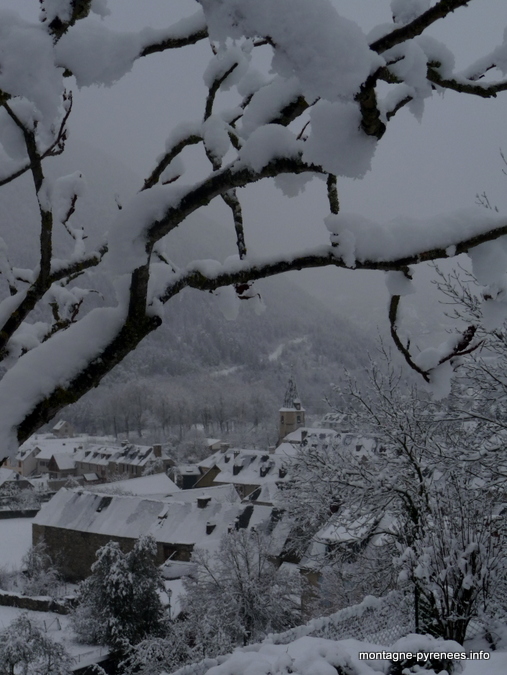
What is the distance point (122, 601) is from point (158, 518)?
9.13 meters

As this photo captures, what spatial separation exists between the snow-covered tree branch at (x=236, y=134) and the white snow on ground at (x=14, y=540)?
28.3 metres

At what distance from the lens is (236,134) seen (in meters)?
2.49

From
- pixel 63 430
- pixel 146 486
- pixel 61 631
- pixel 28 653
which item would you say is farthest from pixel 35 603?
pixel 63 430

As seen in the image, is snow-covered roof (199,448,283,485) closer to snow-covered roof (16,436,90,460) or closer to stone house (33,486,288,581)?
stone house (33,486,288,581)

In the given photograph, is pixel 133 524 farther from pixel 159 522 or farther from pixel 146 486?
pixel 146 486

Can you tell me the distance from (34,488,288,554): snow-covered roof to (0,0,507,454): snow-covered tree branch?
20.3 m

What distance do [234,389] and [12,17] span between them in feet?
366

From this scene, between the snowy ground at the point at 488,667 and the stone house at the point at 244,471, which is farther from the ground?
the snowy ground at the point at 488,667

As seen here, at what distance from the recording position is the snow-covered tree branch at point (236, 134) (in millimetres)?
1580

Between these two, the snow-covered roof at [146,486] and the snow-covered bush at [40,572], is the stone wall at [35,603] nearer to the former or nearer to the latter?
the snow-covered bush at [40,572]

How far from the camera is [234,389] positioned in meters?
113

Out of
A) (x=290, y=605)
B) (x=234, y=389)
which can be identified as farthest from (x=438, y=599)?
(x=234, y=389)

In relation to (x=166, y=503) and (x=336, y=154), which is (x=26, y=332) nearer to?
(x=336, y=154)

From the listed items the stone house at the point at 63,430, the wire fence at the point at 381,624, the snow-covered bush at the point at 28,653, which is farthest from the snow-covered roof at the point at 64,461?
the wire fence at the point at 381,624
